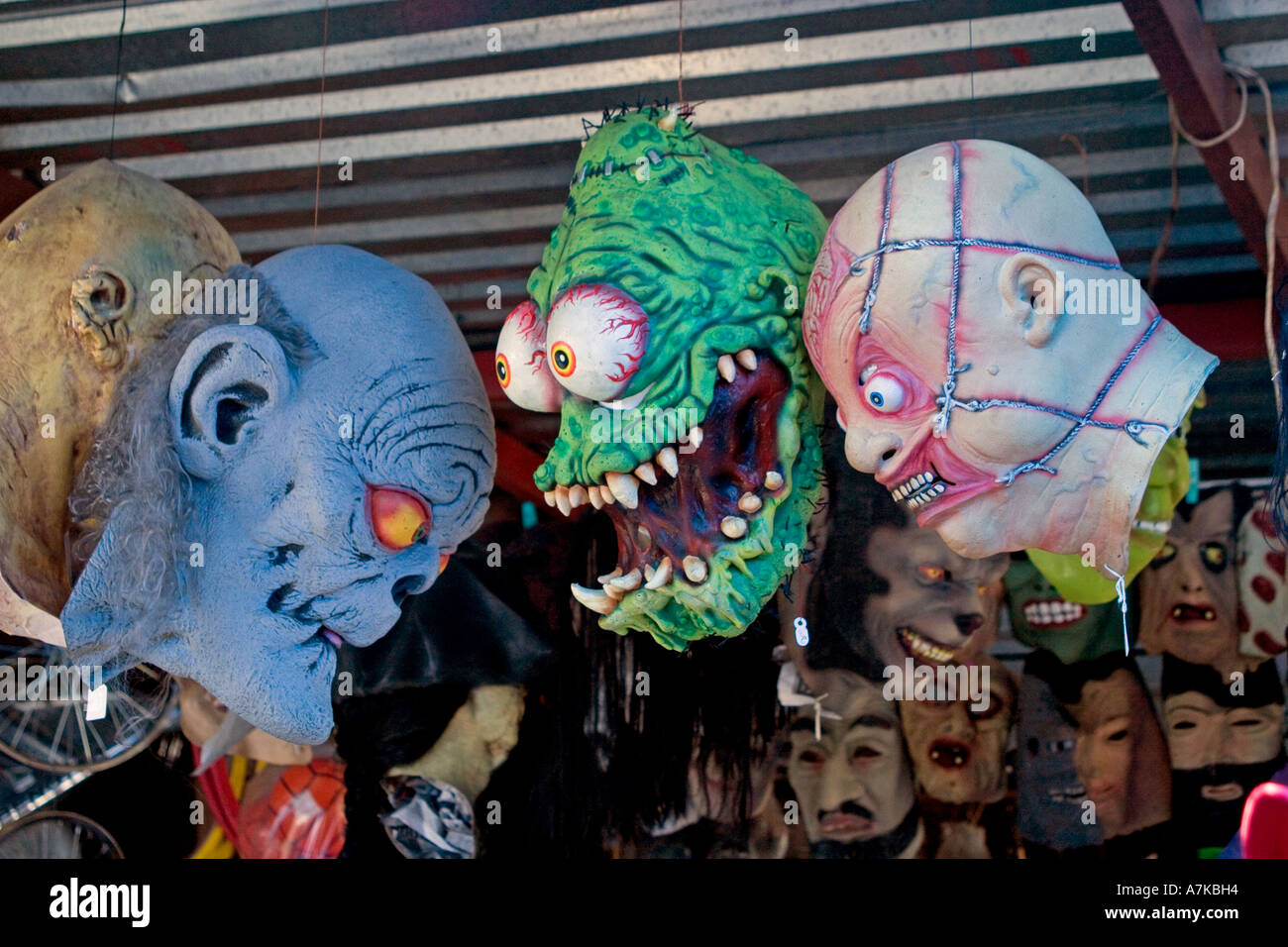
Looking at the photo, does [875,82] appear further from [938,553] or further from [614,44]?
[938,553]

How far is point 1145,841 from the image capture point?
10.5 ft

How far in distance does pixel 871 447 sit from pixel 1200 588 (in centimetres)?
162

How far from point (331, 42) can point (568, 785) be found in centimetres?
173

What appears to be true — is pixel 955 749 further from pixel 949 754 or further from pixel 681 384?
pixel 681 384

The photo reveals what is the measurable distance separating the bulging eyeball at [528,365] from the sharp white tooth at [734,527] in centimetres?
35

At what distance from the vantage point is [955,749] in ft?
11.1

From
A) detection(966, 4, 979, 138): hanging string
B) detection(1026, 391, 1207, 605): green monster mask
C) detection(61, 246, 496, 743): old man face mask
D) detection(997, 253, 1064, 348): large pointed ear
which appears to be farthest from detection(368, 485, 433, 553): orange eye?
detection(966, 4, 979, 138): hanging string

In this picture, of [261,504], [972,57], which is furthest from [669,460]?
[972,57]

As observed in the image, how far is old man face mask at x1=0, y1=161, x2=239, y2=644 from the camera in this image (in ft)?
7.38

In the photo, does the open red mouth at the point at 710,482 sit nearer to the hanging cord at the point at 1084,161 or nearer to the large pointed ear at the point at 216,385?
the large pointed ear at the point at 216,385

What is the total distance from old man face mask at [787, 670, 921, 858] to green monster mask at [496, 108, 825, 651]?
4.52ft

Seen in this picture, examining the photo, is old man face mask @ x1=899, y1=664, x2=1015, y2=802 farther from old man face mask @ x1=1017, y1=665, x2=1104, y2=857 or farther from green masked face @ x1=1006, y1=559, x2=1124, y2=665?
green masked face @ x1=1006, y1=559, x2=1124, y2=665

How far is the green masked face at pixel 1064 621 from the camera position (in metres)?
3.29
